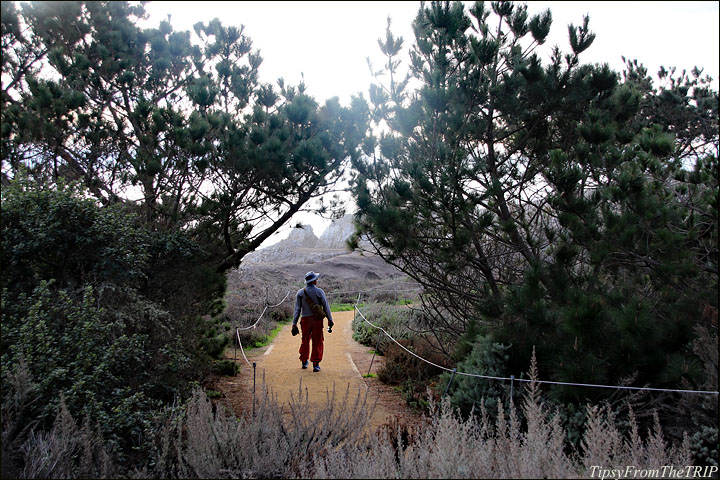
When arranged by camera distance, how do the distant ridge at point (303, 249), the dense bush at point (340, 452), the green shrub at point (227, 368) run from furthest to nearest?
1. the distant ridge at point (303, 249)
2. the green shrub at point (227, 368)
3. the dense bush at point (340, 452)

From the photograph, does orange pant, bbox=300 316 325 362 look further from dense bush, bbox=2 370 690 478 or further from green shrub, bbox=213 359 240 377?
dense bush, bbox=2 370 690 478

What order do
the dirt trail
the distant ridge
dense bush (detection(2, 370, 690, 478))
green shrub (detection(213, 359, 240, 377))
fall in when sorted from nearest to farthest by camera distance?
dense bush (detection(2, 370, 690, 478)) → the dirt trail → green shrub (detection(213, 359, 240, 377)) → the distant ridge

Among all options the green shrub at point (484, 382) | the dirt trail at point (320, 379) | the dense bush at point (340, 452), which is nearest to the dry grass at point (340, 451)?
the dense bush at point (340, 452)

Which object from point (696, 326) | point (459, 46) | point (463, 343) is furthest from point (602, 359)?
point (459, 46)

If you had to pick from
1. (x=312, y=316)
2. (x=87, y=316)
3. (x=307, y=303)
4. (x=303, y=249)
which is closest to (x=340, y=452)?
(x=87, y=316)

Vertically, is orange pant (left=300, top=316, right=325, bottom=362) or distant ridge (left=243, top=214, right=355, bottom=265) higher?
distant ridge (left=243, top=214, right=355, bottom=265)

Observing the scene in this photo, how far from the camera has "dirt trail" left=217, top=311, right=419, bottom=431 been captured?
5.90 metres

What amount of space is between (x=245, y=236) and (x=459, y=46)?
4.36m

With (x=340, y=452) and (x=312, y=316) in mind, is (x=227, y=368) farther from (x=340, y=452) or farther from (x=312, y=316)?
(x=340, y=452)

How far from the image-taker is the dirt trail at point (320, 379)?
232 inches

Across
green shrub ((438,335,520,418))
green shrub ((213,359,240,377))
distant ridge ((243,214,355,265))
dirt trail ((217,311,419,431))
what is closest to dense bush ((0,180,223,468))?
dirt trail ((217,311,419,431))

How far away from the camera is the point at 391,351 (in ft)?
28.7

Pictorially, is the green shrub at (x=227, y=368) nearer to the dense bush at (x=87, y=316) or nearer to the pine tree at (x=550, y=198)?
the dense bush at (x=87, y=316)

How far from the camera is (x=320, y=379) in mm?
7234
